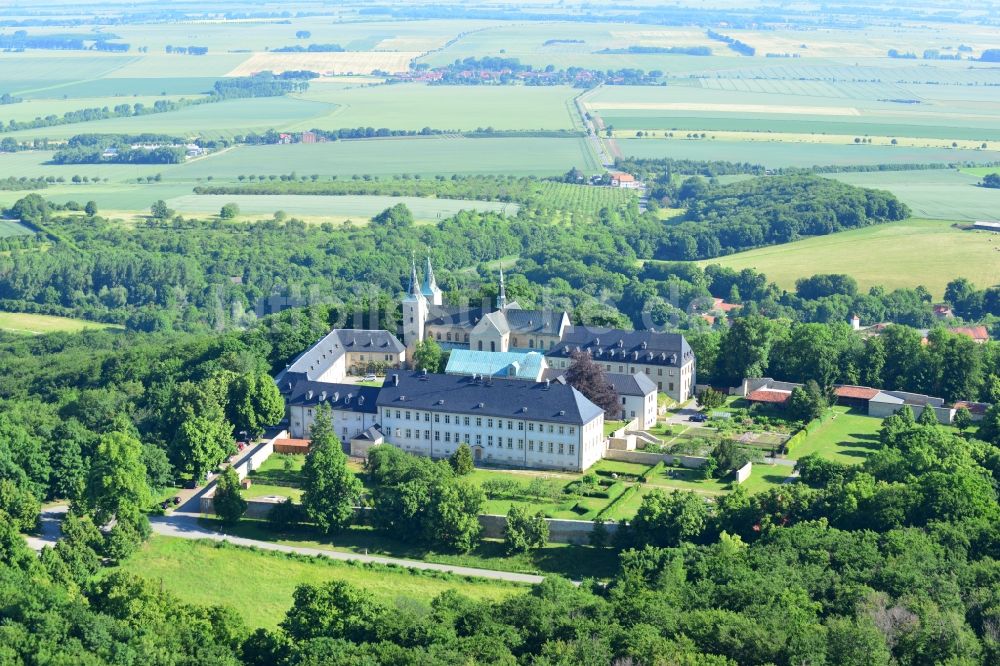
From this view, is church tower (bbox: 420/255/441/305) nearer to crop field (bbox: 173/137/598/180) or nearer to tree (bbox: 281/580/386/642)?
tree (bbox: 281/580/386/642)

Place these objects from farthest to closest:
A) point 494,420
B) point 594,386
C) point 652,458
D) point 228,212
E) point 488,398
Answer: point 228,212
point 594,386
point 488,398
point 494,420
point 652,458

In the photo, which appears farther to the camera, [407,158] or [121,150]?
[121,150]

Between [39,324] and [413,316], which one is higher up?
[413,316]

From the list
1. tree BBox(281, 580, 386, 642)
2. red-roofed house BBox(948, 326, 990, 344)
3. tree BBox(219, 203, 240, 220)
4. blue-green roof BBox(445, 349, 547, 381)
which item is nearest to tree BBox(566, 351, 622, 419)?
blue-green roof BBox(445, 349, 547, 381)

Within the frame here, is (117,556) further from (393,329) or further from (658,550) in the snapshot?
(393,329)

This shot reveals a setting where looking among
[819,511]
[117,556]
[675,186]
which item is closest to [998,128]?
[675,186]

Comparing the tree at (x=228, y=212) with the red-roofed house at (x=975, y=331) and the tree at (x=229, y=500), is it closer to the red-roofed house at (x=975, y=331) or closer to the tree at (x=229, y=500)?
the red-roofed house at (x=975, y=331)

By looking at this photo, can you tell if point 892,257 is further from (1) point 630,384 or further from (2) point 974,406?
(1) point 630,384

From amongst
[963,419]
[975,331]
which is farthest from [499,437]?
[975,331]
